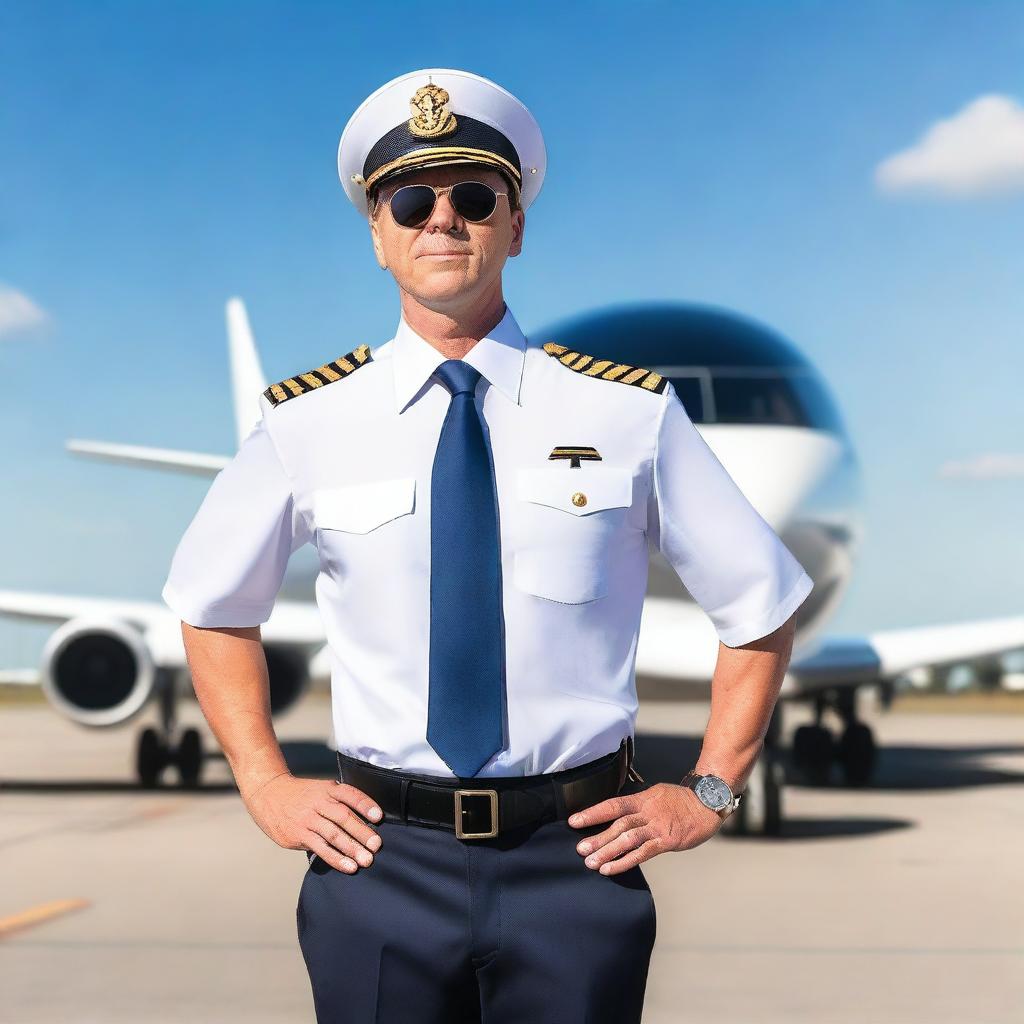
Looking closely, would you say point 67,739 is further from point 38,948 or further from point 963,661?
point 38,948

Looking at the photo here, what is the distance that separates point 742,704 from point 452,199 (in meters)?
0.85

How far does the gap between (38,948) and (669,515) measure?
4627 millimetres

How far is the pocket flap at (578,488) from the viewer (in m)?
2.03

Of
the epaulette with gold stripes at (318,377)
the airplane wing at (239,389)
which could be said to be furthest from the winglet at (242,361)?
the epaulette with gold stripes at (318,377)

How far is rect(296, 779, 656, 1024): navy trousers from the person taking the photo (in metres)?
1.96

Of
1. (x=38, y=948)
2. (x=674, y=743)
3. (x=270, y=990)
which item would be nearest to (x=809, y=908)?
(x=270, y=990)

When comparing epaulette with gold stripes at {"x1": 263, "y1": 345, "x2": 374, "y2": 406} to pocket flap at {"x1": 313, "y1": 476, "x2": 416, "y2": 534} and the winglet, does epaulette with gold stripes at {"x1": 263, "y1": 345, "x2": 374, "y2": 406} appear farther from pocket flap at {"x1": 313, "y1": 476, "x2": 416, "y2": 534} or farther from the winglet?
the winglet

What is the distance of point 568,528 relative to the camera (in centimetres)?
202

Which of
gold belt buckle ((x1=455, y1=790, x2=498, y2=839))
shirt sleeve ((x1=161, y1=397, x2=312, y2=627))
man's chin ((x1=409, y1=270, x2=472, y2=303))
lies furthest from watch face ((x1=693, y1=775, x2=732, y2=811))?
man's chin ((x1=409, y1=270, x2=472, y2=303))

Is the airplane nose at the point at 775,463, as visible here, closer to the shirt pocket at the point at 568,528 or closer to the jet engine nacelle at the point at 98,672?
Answer: the jet engine nacelle at the point at 98,672

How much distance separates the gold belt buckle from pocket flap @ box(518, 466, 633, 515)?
0.41m

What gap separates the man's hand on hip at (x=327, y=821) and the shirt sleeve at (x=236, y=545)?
11.1 inches

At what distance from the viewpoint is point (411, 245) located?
2066 millimetres

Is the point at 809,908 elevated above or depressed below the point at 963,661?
below
